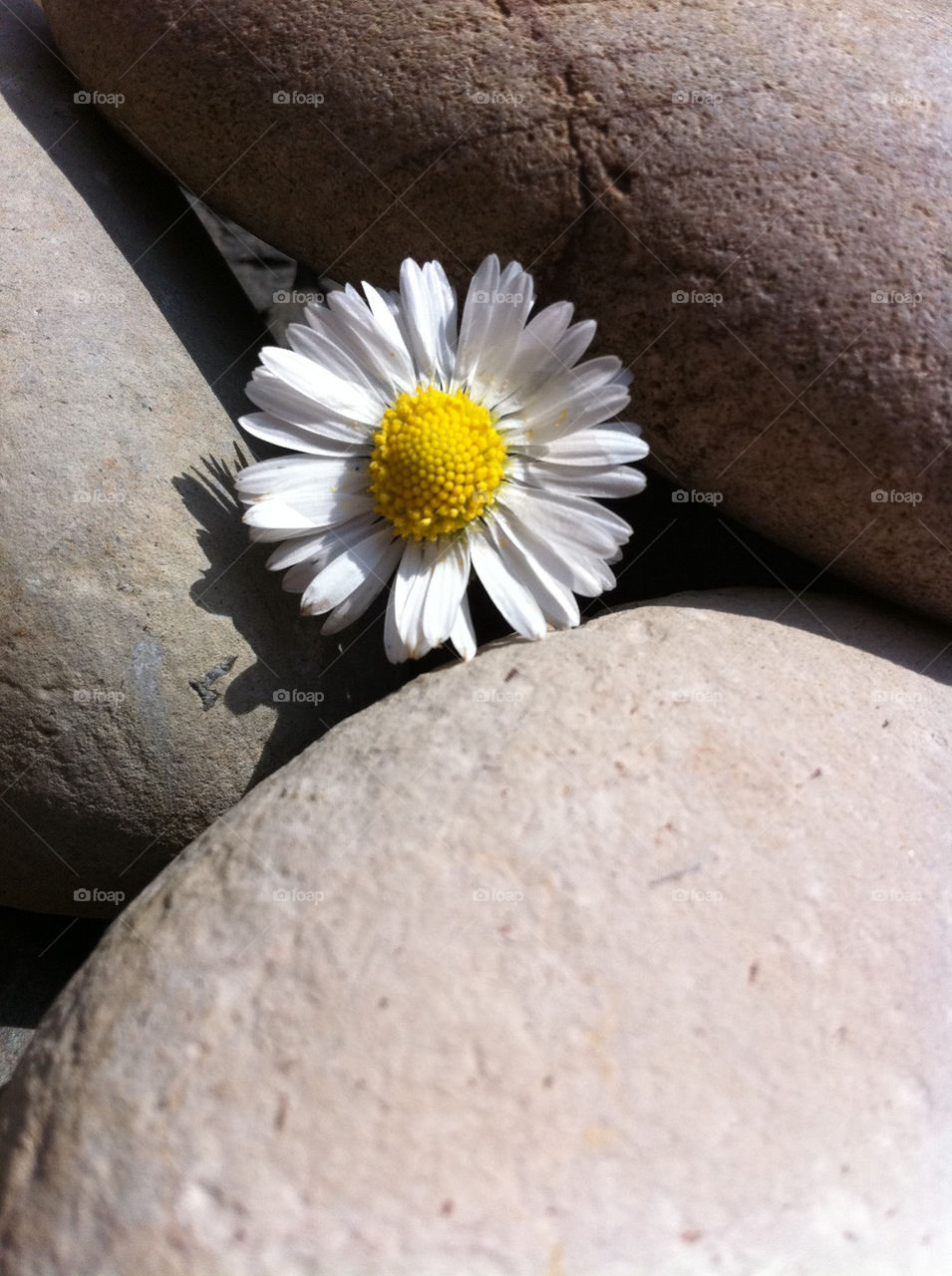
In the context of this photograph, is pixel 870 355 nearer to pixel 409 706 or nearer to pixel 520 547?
pixel 520 547
